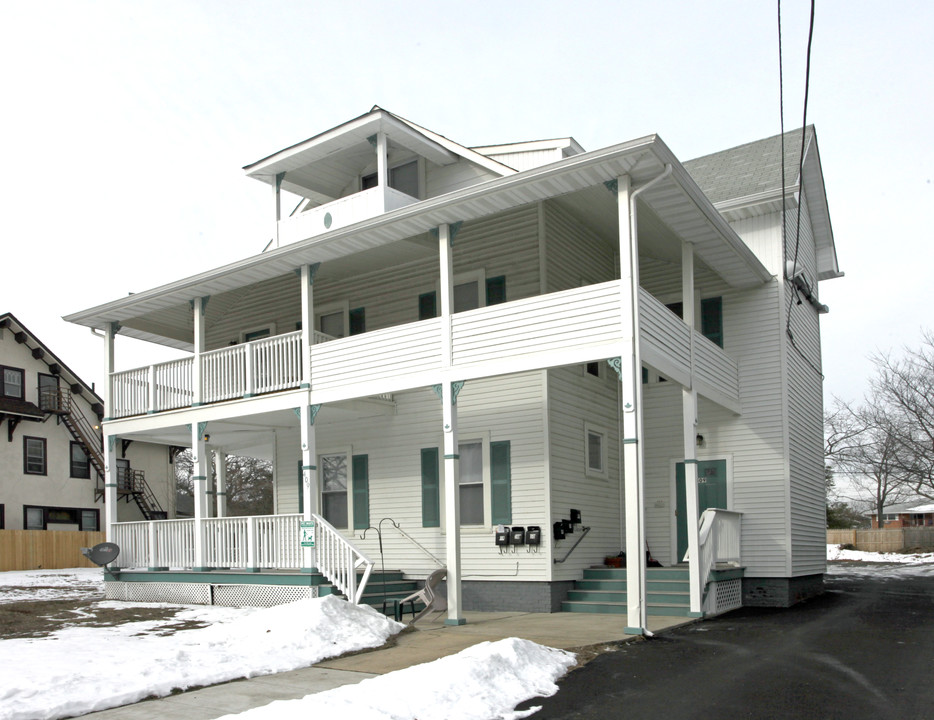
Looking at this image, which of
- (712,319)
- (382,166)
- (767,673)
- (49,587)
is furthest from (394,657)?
(49,587)

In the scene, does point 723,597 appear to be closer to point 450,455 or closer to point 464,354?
point 450,455

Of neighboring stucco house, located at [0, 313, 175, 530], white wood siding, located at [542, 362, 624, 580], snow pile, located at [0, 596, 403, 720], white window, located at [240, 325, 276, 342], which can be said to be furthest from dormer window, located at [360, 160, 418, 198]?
neighboring stucco house, located at [0, 313, 175, 530]

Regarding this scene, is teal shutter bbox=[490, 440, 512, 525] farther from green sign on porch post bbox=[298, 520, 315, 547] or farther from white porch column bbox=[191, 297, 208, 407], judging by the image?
white porch column bbox=[191, 297, 208, 407]

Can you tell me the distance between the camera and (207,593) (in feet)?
53.8

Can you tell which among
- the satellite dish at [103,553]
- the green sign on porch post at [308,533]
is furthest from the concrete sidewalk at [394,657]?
the satellite dish at [103,553]

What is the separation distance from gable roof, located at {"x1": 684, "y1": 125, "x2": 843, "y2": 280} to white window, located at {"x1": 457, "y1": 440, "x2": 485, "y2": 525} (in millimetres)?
6715

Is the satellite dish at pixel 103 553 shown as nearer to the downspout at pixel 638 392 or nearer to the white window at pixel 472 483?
the white window at pixel 472 483

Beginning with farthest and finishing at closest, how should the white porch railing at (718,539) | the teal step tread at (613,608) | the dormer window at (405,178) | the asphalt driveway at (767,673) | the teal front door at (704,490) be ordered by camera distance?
Answer: the dormer window at (405,178) → the teal front door at (704,490) → the white porch railing at (718,539) → the teal step tread at (613,608) → the asphalt driveway at (767,673)

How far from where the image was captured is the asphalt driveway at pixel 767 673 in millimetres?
7180

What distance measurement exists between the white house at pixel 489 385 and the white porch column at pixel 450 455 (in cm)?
4

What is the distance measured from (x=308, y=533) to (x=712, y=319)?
8593 mm

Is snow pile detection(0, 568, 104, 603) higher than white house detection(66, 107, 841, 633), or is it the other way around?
white house detection(66, 107, 841, 633)

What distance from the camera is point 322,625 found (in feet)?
35.2

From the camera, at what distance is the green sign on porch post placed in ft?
48.4
